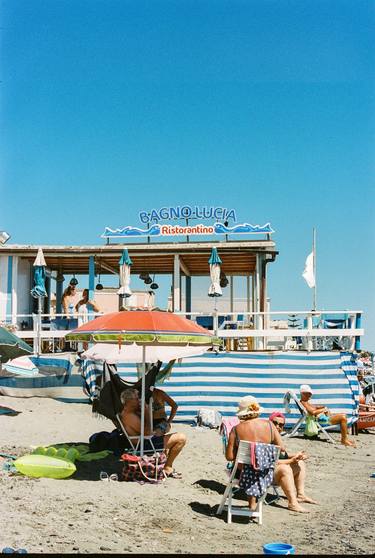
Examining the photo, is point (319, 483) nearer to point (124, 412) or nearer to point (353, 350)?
point (124, 412)

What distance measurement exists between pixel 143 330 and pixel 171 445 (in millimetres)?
1730

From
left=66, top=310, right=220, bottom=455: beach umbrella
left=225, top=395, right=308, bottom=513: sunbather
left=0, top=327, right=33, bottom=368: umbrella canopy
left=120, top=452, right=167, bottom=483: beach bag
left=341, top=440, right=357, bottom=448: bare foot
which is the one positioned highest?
left=66, top=310, right=220, bottom=455: beach umbrella

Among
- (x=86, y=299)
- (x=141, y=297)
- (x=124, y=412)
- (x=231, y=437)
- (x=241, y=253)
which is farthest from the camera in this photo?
(x=141, y=297)

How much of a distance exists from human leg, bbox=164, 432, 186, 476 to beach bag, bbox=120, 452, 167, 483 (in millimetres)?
295

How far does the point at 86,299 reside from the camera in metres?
16.2

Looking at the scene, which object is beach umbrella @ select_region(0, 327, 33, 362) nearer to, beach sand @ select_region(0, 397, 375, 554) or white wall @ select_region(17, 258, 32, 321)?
beach sand @ select_region(0, 397, 375, 554)

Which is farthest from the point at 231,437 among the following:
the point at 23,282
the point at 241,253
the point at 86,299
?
the point at 23,282

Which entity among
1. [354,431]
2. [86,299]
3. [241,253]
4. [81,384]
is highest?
[241,253]

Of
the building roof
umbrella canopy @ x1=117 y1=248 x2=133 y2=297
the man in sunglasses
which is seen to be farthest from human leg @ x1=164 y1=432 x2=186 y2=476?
the building roof

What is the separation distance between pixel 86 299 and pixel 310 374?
6.15 m

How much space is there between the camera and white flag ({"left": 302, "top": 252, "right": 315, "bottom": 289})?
19.7 meters

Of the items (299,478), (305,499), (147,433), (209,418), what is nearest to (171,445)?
(147,433)

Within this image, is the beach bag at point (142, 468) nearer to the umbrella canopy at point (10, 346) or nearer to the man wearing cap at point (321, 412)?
the umbrella canopy at point (10, 346)

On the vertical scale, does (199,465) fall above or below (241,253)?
below
